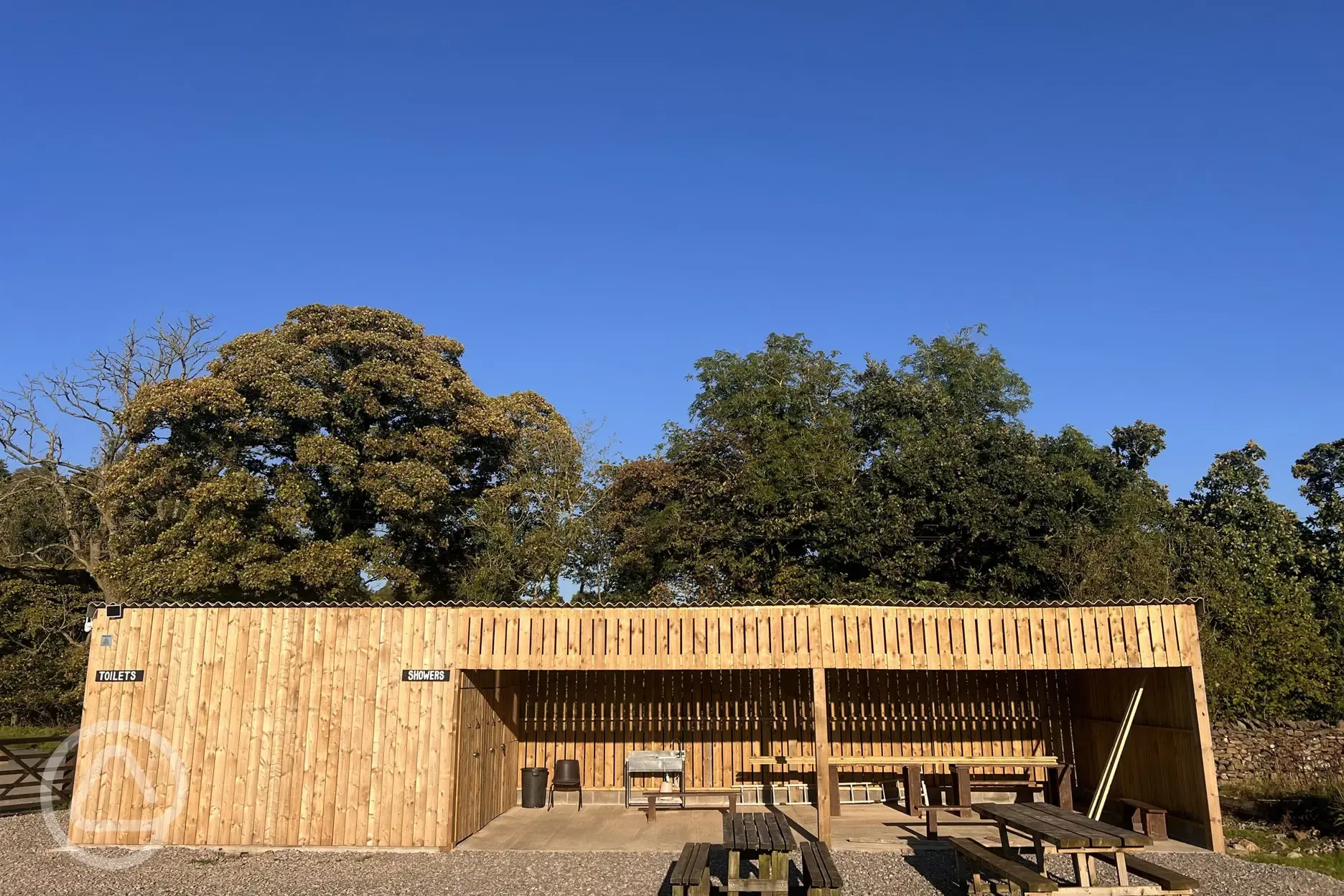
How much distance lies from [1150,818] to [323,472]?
1581 cm

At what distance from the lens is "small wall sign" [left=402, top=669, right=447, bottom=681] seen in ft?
31.8

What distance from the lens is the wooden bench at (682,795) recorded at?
439 inches

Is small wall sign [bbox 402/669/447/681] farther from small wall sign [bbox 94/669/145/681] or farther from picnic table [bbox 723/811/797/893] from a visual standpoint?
picnic table [bbox 723/811/797/893]

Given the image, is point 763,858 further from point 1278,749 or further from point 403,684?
point 1278,749

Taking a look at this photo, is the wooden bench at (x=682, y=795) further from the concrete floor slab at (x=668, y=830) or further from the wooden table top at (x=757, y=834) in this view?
the wooden table top at (x=757, y=834)

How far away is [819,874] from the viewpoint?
6520 millimetres

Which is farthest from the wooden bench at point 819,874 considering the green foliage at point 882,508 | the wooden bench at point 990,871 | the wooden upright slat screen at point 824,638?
the green foliage at point 882,508

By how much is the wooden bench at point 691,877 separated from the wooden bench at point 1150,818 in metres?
5.09

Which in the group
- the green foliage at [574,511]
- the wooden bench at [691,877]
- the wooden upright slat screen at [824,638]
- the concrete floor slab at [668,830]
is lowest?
the concrete floor slab at [668,830]

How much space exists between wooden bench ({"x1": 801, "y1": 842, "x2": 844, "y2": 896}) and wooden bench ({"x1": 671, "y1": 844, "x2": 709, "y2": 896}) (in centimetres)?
77

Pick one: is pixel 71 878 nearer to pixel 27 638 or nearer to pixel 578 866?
pixel 578 866

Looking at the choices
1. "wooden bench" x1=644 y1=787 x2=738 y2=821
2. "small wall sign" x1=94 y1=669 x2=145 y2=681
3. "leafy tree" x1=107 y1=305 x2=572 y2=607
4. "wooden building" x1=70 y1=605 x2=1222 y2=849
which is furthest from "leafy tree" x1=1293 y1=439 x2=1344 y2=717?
"small wall sign" x1=94 y1=669 x2=145 y2=681

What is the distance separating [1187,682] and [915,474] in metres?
10.0

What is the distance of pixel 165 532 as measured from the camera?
56.5ft
